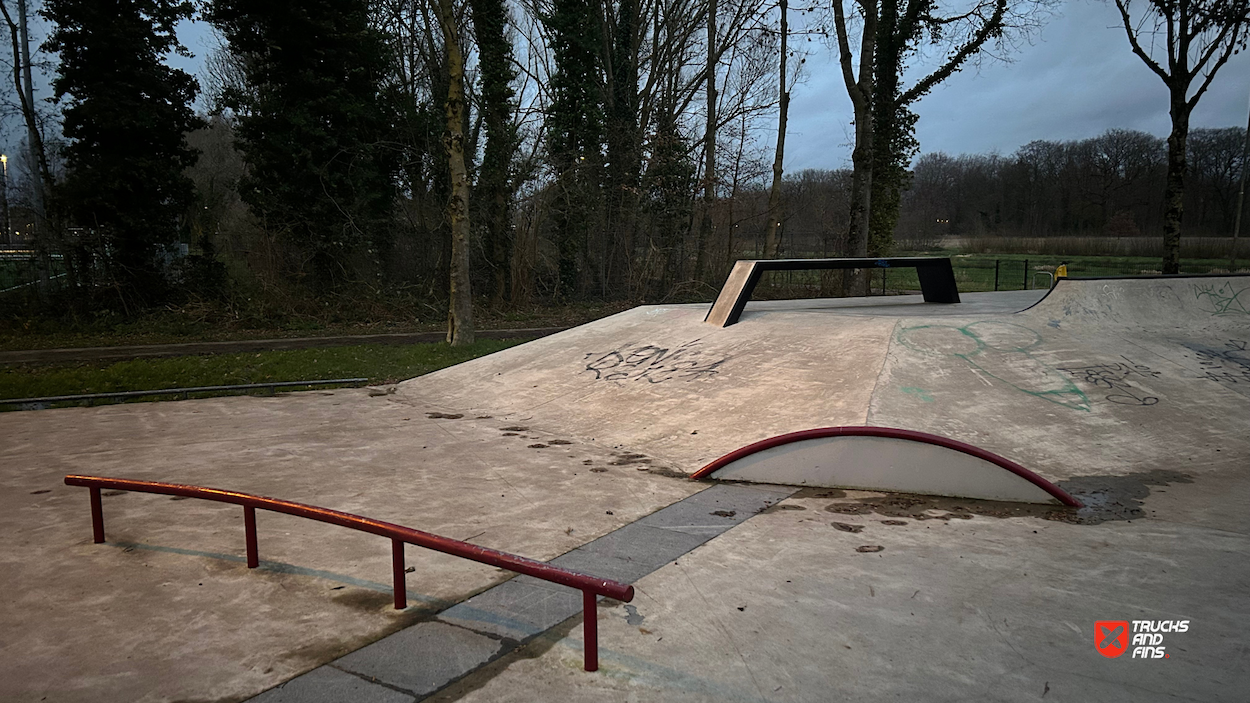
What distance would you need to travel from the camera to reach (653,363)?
9688 millimetres

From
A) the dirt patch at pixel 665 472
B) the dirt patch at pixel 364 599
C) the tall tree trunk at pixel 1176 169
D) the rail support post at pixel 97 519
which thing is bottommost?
the dirt patch at pixel 665 472

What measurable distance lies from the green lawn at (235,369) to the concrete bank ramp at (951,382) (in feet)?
6.67

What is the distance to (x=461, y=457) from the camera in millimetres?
7156

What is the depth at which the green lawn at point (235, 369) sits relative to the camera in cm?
1095

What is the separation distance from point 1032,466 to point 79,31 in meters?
22.1

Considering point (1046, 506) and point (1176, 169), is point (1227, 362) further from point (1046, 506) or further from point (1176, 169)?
point (1176, 169)

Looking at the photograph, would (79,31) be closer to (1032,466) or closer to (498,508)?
(498,508)

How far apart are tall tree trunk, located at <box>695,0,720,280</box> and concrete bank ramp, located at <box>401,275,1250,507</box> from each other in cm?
1297

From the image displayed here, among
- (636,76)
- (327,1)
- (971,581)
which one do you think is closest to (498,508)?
(971,581)

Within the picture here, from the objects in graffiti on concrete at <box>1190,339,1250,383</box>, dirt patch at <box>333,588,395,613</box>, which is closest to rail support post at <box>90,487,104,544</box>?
dirt patch at <box>333,588,395,613</box>

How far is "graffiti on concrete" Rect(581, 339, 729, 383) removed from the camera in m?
8.98

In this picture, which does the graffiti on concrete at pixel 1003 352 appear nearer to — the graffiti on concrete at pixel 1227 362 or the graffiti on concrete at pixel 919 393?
the graffiti on concrete at pixel 919 393

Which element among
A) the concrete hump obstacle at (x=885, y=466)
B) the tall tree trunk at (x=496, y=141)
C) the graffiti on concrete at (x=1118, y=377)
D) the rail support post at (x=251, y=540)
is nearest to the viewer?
the rail support post at (x=251, y=540)

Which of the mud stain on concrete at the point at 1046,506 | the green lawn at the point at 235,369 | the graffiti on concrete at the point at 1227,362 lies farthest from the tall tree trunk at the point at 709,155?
the mud stain on concrete at the point at 1046,506
